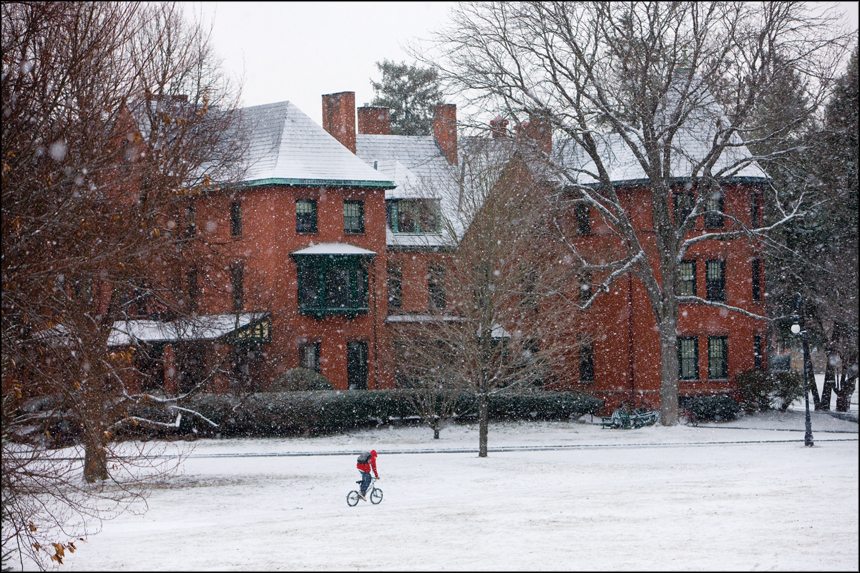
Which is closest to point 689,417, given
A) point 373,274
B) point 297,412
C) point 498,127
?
point 373,274

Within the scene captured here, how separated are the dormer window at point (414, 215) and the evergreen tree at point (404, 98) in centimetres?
2158

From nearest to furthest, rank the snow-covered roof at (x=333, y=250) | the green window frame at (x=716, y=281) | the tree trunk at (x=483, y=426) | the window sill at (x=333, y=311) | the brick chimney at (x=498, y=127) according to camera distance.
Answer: the tree trunk at (x=483, y=426) < the brick chimney at (x=498, y=127) < the window sill at (x=333, y=311) < the snow-covered roof at (x=333, y=250) < the green window frame at (x=716, y=281)

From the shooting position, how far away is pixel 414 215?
155ft

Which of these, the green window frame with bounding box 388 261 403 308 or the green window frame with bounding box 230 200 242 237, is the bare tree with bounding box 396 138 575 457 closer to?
the green window frame with bounding box 388 261 403 308

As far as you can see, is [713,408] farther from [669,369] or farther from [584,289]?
[584,289]

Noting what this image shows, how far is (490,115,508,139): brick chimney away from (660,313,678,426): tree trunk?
9.28m

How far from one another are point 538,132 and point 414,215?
6.15m

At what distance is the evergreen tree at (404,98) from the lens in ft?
253

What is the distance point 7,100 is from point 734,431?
36398mm

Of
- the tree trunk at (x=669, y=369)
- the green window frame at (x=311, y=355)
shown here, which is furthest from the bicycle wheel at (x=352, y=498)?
the green window frame at (x=311, y=355)

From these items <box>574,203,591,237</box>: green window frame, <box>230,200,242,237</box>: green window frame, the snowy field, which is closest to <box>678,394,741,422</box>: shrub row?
the snowy field

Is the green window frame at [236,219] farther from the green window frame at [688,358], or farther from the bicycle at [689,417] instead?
the bicycle at [689,417]

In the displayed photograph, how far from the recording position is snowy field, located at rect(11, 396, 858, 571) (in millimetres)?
16906

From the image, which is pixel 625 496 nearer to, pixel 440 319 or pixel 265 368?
pixel 440 319
